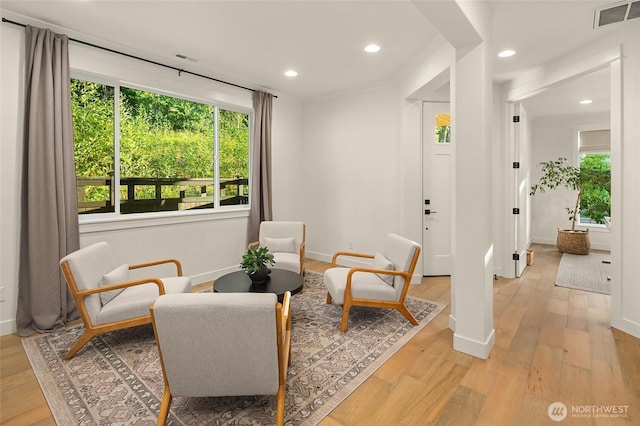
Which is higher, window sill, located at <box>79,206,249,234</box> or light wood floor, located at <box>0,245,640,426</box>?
window sill, located at <box>79,206,249,234</box>

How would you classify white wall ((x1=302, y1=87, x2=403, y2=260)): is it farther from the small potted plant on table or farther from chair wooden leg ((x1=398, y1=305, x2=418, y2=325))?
the small potted plant on table

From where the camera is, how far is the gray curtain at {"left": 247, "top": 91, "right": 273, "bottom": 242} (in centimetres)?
488

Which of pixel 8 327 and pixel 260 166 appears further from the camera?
pixel 260 166

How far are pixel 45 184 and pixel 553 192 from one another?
8.62 meters

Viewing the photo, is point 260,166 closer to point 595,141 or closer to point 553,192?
point 553,192

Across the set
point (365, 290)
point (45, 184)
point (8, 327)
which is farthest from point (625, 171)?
point (8, 327)

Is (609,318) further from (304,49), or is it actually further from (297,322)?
(304,49)

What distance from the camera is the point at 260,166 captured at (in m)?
4.93

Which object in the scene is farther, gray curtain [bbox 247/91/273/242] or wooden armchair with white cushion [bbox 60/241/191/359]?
gray curtain [bbox 247/91/273/242]

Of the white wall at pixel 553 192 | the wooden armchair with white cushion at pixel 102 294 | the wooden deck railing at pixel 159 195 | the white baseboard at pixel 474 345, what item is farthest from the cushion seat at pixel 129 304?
the white wall at pixel 553 192

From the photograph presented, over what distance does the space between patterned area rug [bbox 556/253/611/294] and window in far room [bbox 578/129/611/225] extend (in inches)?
30.2

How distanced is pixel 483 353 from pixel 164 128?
4.34 m

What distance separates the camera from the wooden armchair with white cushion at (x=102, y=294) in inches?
95.4

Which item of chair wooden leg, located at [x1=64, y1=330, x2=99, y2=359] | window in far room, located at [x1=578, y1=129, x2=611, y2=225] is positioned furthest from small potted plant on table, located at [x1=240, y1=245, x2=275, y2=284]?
window in far room, located at [x1=578, y1=129, x2=611, y2=225]
